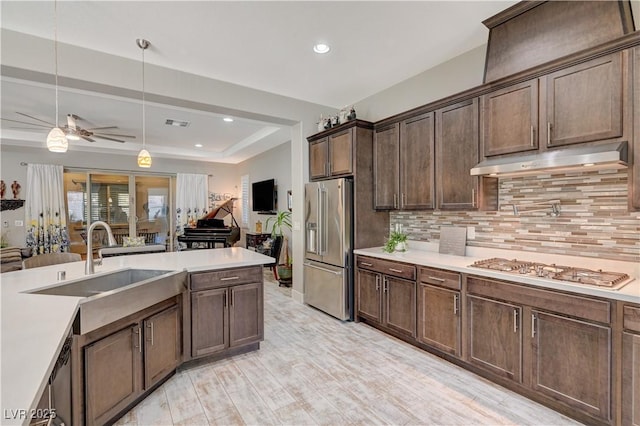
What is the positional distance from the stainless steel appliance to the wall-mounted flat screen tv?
16.0ft

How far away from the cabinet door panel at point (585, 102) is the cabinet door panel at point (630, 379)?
4.18ft

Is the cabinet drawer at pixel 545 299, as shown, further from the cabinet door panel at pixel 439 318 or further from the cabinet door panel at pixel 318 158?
the cabinet door panel at pixel 318 158

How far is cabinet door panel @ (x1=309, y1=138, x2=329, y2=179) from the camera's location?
4078 mm

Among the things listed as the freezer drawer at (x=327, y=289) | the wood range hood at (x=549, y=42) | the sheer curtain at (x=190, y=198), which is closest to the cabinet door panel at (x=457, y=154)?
the wood range hood at (x=549, y=42)

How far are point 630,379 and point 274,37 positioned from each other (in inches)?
142

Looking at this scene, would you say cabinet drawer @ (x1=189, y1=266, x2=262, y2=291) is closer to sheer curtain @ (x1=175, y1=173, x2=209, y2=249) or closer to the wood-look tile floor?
the wood-look tile floor

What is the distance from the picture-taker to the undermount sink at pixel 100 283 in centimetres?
196

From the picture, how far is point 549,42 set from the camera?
2277 millimetres

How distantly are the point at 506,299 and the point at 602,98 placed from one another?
1.52 meters

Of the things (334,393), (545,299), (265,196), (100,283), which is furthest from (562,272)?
(265,196)

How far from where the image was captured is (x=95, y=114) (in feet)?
15.9

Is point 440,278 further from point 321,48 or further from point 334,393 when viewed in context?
point 321,48

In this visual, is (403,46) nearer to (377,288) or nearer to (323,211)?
(323,211)

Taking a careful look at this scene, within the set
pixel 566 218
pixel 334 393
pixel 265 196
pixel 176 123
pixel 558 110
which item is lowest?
pixel 334 393
